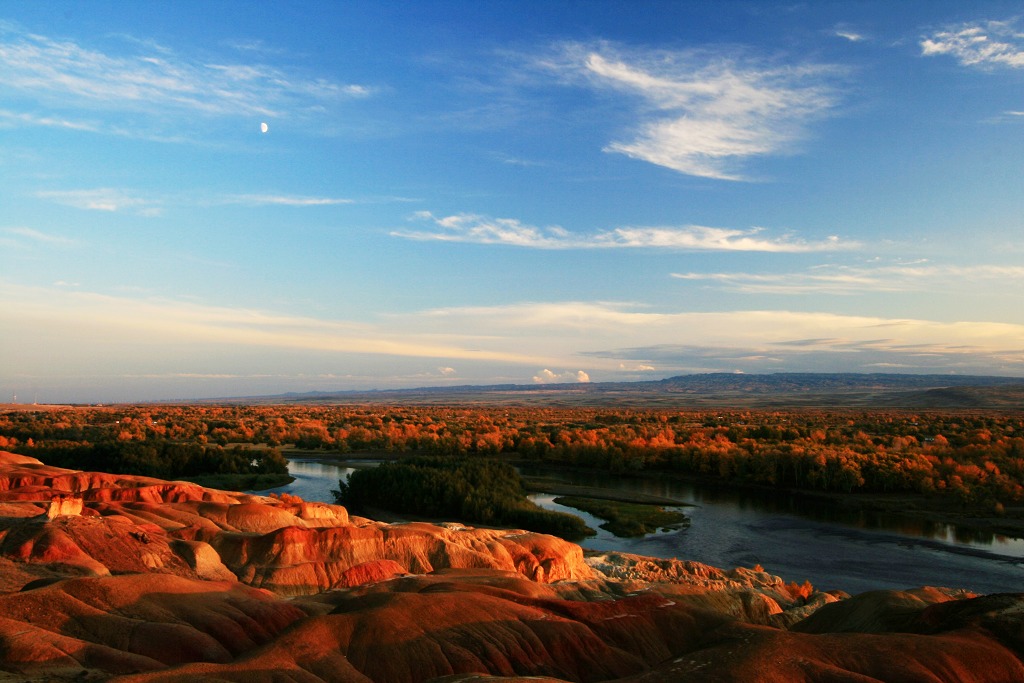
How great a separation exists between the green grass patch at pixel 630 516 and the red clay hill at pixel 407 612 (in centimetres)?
1350

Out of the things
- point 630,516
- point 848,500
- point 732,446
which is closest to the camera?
point 630,516

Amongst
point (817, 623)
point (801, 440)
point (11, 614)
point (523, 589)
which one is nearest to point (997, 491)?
point (801, 440)

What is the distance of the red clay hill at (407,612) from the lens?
14789mm

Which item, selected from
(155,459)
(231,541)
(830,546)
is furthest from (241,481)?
(830,546)

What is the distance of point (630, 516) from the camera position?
50.0 metres

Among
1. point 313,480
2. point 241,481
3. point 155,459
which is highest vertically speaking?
point 155,459

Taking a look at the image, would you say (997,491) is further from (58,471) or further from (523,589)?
(58,471)

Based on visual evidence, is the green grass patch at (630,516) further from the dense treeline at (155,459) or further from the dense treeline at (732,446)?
the dense treeline at (155,459)

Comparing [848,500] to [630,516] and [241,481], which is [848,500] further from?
[241,481]

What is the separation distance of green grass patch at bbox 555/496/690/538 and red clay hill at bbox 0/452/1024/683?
1350 cm

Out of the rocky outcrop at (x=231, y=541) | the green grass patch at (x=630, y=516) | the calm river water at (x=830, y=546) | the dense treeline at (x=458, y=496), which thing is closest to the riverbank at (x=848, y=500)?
the calm river water at (x=830, y=546)

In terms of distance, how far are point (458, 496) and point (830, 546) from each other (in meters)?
24.4

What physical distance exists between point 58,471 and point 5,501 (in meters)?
11.1

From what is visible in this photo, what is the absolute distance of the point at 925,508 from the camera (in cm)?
5141
